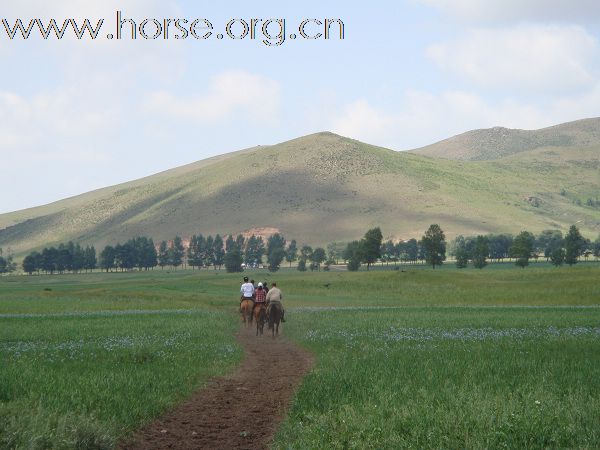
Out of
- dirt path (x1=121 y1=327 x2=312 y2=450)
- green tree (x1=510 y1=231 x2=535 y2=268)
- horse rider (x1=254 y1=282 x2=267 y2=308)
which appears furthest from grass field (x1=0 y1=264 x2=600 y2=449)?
green tree (x1=510 y1=231 x2=535 y2=268)

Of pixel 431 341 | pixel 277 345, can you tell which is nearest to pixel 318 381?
pixel 431 341

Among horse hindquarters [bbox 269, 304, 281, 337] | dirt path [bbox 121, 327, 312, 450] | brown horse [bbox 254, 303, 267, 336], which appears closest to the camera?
dirt path [bbox 121, 327, 312, 450]

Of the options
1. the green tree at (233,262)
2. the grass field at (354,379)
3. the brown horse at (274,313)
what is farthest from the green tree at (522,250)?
the brown horse at (274,313)

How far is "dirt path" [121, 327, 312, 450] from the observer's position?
529 inches

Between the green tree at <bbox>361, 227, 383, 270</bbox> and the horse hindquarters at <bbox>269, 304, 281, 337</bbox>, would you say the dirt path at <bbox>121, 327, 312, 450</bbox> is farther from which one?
the green tree at <bbox>361, 227, 383, 270</bbox>

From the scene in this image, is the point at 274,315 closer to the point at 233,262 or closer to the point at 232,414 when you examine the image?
the point at 232,414

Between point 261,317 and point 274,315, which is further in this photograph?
point 261,317

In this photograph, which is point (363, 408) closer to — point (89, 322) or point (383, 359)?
point (383, 359)

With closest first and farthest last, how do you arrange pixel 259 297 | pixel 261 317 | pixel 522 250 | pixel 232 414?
1. pixel 232 414
2. pixel 261 317
3. pixel 259 297
4. pixel 522 250

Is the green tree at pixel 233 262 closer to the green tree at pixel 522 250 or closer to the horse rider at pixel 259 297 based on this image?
the green tree at pixel 522 250

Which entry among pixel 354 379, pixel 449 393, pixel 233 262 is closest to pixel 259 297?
pixel 354 379

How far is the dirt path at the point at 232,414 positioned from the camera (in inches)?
529

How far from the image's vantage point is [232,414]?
15914 millimetres

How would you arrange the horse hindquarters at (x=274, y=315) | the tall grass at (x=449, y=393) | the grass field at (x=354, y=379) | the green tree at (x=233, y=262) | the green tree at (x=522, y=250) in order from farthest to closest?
the green tree at (x=233, y=262), the green tree at (x=522, y=250), the horse hindquarters at (x=274, y=315), the grass field at (x=354, y=379), the tall grass at (x=449, y=393)
